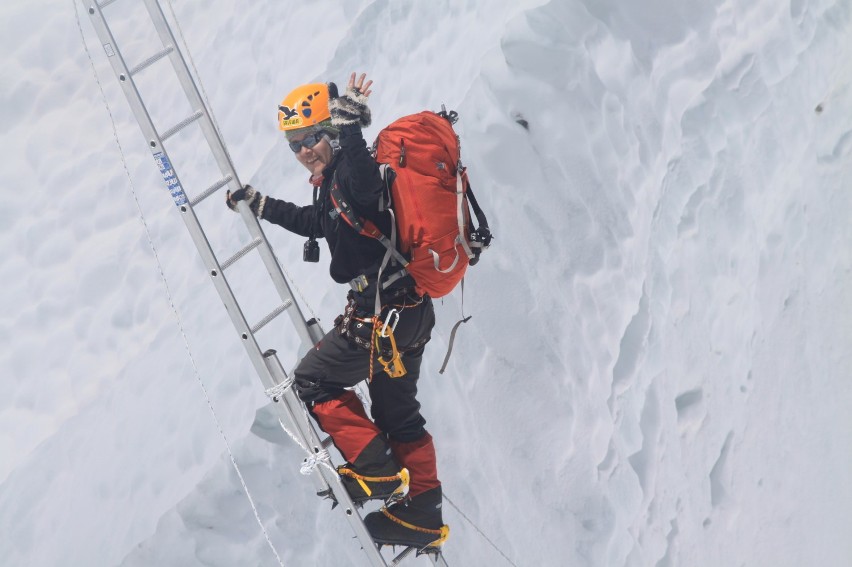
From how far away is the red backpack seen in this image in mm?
2951

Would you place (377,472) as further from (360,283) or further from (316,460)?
(360,283)

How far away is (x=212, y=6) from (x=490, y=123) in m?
2.40

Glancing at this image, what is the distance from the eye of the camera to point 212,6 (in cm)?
579

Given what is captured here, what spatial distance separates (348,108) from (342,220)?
1.61ft

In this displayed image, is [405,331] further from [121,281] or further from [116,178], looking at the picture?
[116,178]

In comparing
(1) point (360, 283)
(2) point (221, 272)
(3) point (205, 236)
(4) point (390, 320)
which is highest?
(3) point (205, 236)

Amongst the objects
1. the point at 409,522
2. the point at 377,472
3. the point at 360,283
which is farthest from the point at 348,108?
the point at 409,522

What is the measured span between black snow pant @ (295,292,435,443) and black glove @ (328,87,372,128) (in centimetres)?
72

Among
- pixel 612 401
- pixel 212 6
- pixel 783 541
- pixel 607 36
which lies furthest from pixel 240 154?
pixel 783 541

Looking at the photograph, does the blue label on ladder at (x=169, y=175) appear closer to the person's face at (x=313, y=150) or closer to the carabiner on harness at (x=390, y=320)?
the person's face at (x=313, y=150)

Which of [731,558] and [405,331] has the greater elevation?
[405,331]

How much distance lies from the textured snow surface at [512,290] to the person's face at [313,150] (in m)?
1.25

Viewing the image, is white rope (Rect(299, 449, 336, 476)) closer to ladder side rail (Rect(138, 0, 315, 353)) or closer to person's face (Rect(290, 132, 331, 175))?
ladder side rail (Rect(138, 0, 315, 353))

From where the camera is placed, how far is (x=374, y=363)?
3.20 m
